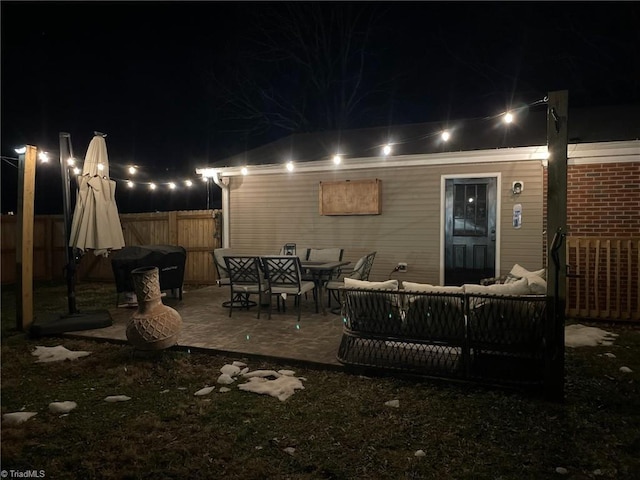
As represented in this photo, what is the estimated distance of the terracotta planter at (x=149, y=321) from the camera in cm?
415

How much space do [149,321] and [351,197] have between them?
15.4ft

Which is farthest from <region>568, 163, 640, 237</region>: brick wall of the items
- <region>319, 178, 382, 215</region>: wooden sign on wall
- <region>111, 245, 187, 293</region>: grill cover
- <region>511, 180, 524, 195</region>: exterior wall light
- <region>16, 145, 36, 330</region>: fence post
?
<region>16, 145, 36, 330</region>: fence post

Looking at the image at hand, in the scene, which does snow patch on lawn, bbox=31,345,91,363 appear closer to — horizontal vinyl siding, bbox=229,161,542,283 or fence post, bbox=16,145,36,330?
fence post, bbox=16,145,36,330

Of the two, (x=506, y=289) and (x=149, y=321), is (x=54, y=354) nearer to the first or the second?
(x=149, y=321)

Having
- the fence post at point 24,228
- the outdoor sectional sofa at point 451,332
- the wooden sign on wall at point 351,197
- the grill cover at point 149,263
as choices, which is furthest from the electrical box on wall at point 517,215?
the fence post at point 24,228

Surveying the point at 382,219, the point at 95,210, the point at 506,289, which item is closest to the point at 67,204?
the point at 95,210

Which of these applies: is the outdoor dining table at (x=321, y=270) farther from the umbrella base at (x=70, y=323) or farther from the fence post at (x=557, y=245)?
the fence post at (x=557, y=245)

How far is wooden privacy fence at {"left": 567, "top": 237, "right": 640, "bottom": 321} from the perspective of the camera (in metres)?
5.83

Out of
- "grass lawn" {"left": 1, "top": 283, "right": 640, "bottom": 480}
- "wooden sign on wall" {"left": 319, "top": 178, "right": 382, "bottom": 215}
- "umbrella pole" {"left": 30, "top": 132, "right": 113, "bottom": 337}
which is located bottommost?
"grass lawn" {"left": 1, "top": 283, "right": 640, "bottom": 480}

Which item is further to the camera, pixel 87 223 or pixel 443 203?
pixel 443 203

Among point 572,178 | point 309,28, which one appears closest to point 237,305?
point 572,178

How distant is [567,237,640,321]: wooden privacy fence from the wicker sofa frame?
3.14m

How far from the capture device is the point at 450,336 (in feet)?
11.7

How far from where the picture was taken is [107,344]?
501 centimetres
